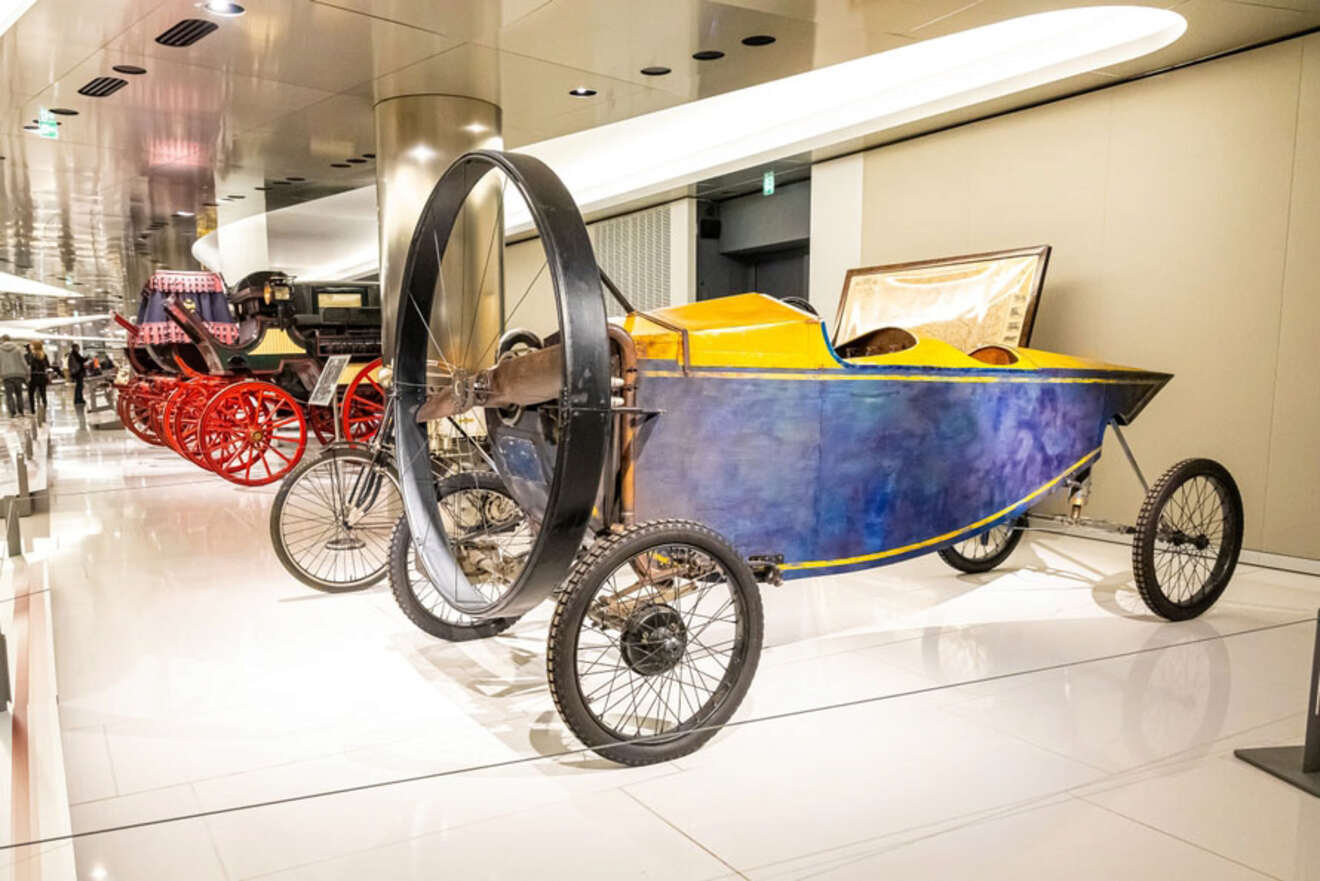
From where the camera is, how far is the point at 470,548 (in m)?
3.51

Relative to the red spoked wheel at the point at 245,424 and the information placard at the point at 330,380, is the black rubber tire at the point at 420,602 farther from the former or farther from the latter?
the red spoked wheel at the point at 245,424

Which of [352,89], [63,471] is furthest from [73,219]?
[352,89]

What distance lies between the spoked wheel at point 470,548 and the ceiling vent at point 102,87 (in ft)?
15.1

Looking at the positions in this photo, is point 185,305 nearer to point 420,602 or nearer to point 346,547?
point 346,547

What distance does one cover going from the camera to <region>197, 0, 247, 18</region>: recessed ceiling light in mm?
4957

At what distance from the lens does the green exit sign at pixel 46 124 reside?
7.25 metres

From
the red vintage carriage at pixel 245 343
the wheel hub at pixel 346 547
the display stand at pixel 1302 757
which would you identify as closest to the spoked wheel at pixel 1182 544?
the display stand at pixel 1302 757

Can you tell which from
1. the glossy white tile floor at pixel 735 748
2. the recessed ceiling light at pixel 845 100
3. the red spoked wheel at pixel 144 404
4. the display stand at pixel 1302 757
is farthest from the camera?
the red spoked wheel at pixel 144 404

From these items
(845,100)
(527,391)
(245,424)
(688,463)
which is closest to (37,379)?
(245,424)

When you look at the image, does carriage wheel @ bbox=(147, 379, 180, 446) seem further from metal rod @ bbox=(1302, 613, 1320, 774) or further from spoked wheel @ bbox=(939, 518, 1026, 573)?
metal rod @ bbox=(1302, 613, 1320, 774)

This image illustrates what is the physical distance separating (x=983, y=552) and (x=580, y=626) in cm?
363

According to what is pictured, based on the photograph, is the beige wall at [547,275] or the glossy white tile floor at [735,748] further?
the beige wall at [547,275]

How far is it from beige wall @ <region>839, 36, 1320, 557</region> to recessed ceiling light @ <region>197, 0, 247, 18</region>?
504cm

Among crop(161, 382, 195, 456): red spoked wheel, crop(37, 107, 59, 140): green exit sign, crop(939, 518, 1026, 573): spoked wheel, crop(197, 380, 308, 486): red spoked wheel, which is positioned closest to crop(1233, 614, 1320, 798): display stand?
crop(939, 518, 1026, 573): spoked wheel
